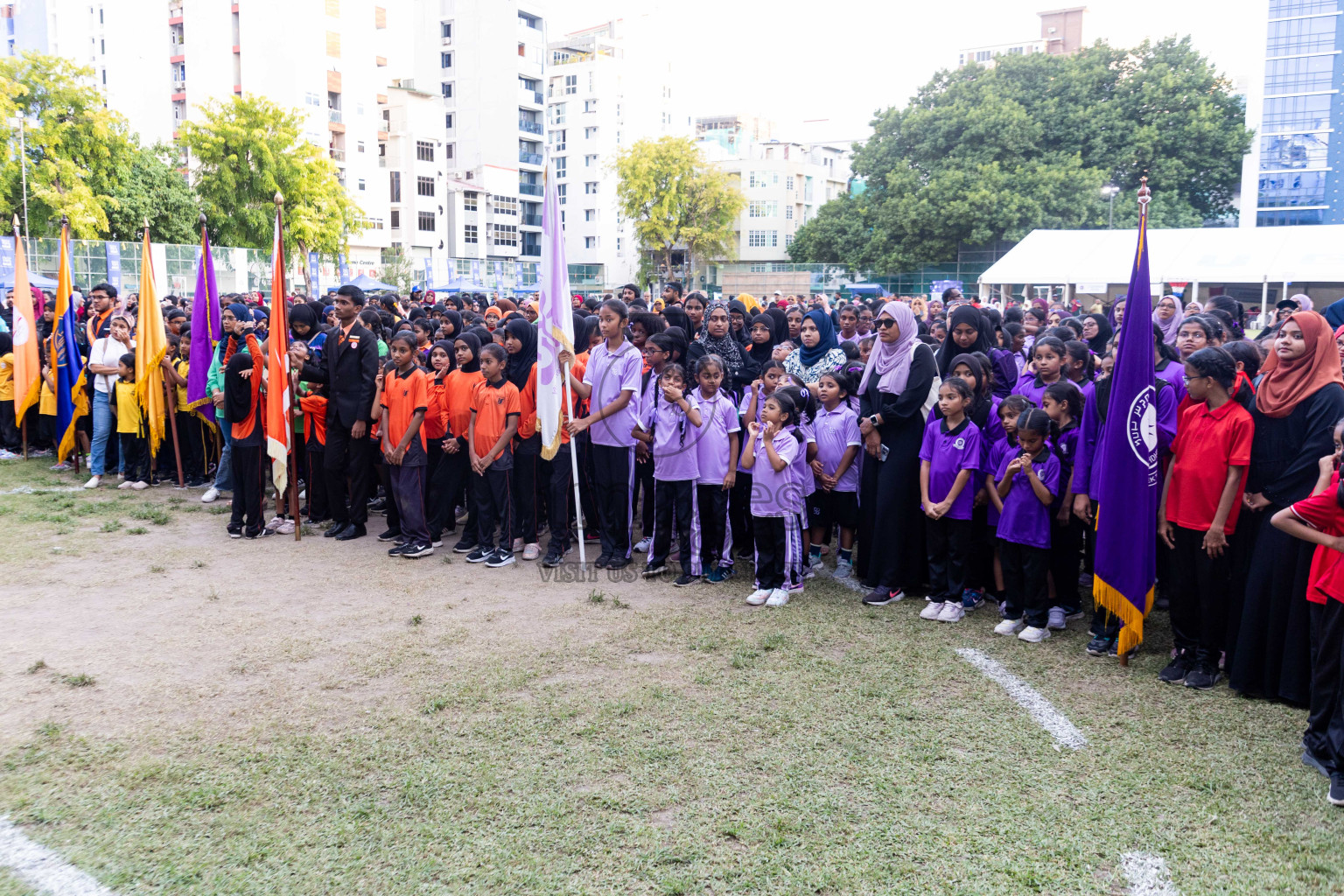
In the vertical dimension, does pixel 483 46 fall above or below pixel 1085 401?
above

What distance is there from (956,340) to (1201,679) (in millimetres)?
2845

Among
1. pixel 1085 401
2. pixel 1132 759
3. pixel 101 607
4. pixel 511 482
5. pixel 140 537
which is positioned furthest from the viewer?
pixel 140 537

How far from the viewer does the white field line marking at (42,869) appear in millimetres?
3234

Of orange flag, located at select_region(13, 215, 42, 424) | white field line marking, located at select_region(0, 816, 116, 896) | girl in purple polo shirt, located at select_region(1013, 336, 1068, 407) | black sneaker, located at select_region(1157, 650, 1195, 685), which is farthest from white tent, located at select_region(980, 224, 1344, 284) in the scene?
white field line marking, located at select_region(0, 816, 116, 896)

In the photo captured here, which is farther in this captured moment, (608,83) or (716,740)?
(608,83)

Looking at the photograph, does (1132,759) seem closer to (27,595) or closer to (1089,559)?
(1089,559)

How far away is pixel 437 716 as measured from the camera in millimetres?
4641

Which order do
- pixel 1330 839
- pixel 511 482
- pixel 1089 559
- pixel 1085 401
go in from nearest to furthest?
1. pixel 1330 839
2. pixel 1085 401
3. pixel 1089 559
4. pixel 511 482

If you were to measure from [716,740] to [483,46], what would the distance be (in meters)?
69.5

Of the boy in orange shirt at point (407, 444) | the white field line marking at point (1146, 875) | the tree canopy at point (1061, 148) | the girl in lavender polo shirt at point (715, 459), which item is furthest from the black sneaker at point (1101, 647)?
the tree canopy at point (1061, 148)

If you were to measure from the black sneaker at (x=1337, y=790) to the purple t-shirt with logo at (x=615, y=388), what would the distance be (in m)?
4.79

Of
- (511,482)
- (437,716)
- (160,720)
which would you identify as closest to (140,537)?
(511,482)

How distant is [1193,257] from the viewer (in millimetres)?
24625

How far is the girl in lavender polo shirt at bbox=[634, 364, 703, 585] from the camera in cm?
698
